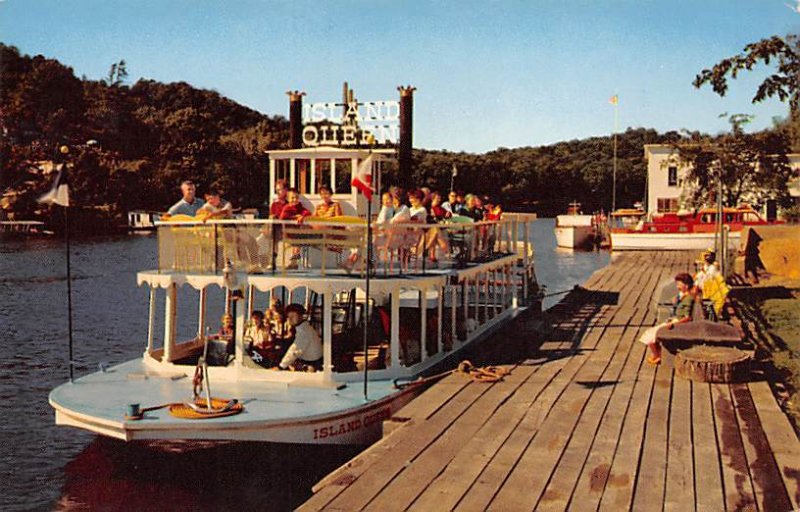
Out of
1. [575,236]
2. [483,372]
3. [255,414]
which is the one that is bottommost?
[575,236]

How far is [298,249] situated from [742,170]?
31221 mm

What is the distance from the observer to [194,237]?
1428 centimetres

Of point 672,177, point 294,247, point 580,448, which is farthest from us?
point 672,177

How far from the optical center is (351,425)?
40.7 ft

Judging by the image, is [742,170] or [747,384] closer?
[747,384]

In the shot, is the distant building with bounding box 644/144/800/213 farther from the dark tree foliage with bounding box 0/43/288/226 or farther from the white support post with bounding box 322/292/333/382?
the white support post with bounding box 322/292/333/382

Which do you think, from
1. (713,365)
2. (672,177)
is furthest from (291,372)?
(672,177)

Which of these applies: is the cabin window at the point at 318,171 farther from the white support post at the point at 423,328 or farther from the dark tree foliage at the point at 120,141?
the dark tree foliage at the point at 120,141

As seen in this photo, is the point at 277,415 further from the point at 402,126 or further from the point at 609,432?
the point at 402,126

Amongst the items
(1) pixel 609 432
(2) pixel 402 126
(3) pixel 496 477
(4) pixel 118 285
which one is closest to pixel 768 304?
(2) pixel 402 126

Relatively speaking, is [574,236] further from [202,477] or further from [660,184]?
[202,477]

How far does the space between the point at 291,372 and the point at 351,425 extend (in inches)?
65.9

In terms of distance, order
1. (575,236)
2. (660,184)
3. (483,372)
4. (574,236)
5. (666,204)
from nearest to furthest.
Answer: (483,372) → (660,184) → (666,204) → (574,236) → (575,236)

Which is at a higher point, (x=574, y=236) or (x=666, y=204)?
(x=666, y=204)
